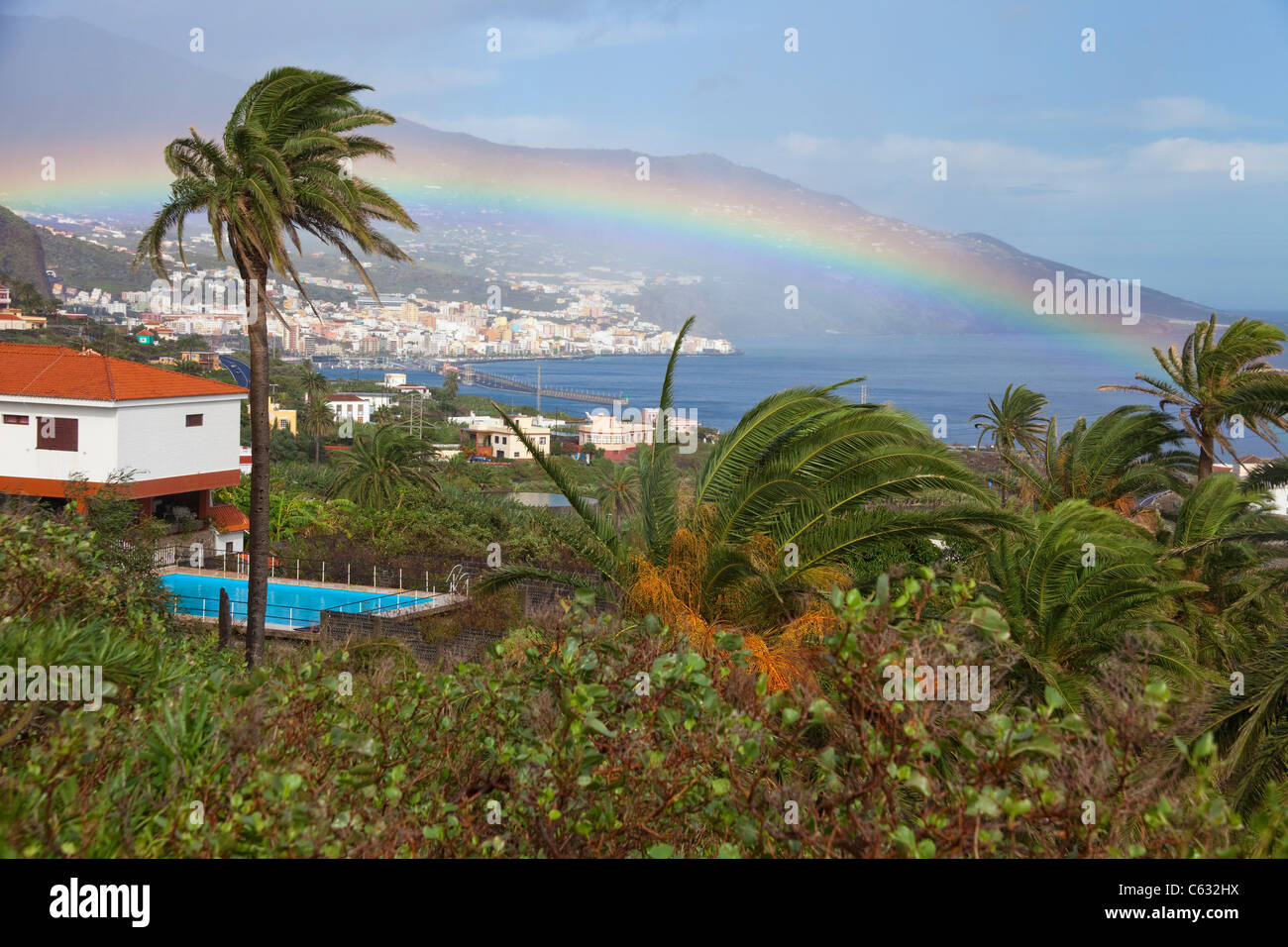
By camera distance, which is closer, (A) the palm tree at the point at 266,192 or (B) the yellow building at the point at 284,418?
(A) the palm tree at the point at 266,192

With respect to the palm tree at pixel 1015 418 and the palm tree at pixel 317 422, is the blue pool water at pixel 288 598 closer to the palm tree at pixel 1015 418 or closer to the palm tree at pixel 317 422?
the palm tree at pixel 1015 418

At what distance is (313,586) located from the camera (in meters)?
25.2

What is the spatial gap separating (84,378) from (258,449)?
15.9 metres

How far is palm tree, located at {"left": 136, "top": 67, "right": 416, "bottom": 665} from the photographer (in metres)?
12.3

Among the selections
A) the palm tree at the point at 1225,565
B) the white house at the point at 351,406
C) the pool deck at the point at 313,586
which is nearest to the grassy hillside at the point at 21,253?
the white house at the point at 351,406

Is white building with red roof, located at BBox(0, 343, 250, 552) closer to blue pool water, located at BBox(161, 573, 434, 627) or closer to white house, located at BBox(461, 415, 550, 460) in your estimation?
blue pool water, located at BBox(161, 573, 434, 627)

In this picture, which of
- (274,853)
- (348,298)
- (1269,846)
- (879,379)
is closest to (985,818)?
(1269,846)

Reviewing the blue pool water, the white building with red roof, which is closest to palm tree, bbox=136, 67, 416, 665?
the blue pool water

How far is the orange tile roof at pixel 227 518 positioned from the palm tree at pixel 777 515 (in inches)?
895

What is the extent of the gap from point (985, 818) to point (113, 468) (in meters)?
26.2

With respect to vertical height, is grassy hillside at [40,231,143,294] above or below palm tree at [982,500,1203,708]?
above

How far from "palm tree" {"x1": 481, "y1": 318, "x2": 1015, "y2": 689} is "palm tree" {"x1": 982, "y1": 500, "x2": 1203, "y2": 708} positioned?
1.36 meters

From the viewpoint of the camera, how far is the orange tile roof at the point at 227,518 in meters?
28.8
